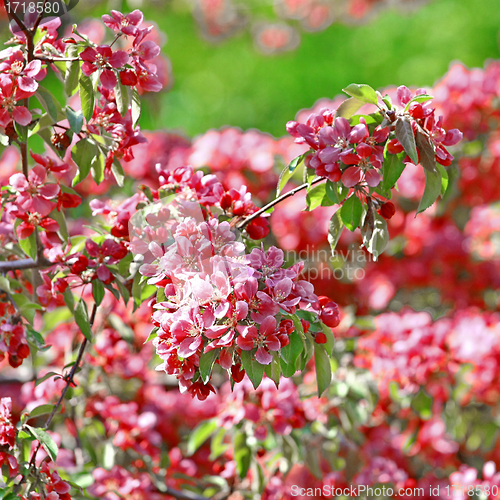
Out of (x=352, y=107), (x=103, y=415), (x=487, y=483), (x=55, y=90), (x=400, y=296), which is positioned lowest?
(x=400, y=296)

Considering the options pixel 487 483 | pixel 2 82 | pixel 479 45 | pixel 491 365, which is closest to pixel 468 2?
pixel 479 45

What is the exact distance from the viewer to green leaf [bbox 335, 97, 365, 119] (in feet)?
3.01

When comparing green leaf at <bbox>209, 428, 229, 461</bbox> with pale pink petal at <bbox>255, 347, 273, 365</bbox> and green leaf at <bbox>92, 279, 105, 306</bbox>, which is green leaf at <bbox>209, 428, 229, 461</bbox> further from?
pale pink petal at <bbox>255, 347, 273, 365</bbox>

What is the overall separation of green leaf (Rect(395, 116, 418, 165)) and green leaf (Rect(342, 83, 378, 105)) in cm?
6

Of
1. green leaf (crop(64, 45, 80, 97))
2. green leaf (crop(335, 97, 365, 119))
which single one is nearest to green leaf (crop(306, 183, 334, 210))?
green leaf (crop(335, 97, 365, 119))

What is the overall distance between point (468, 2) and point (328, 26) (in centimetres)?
145

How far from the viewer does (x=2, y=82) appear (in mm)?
923

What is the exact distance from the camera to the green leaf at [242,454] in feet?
4.52

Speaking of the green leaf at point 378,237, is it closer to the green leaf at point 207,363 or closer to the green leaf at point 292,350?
the green leaf at point 292,350

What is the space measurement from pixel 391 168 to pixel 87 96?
0.50m

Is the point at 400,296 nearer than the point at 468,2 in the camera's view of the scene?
Yes

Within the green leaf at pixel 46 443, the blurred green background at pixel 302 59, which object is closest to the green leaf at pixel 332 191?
the green leaf at pixel 46 443

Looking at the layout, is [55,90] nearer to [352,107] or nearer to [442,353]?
[442,353]

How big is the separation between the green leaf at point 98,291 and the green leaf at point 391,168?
523 mm
